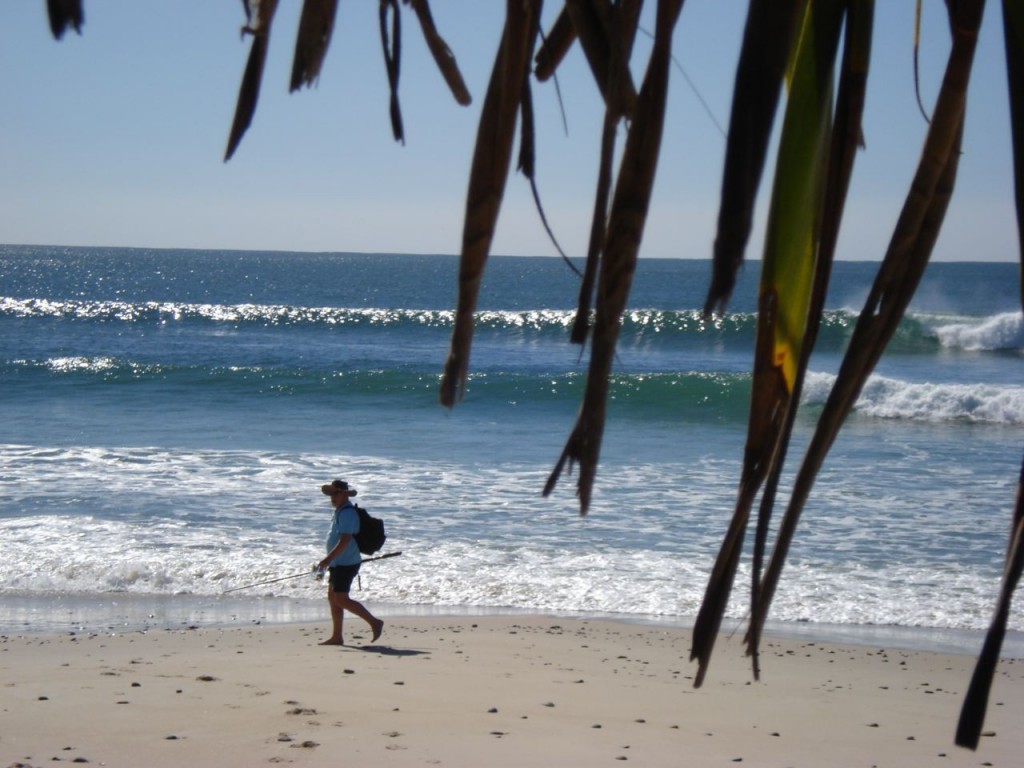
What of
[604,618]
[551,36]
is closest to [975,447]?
[604,618]

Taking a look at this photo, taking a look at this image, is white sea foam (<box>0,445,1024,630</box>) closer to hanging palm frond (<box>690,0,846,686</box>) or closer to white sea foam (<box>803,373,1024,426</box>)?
white sea foam (<box>803,373,1024,426</box>)

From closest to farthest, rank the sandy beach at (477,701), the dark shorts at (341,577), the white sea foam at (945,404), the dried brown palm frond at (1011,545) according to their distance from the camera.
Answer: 1. the dried brown palm frond at (1011,545)
2. the sandy beach at (477,701)
3. the dark shorts at (341,577)
4. the white sea foam at (945,404)

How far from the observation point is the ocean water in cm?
860

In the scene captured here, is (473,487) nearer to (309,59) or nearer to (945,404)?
(945,404)

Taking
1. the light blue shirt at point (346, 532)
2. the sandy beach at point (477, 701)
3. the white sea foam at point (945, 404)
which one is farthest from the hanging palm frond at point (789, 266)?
the white sea foam at point (945, 404)

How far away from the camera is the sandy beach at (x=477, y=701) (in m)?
4.59

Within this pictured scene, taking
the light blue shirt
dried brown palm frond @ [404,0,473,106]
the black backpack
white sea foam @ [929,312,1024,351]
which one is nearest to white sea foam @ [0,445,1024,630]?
the black backpack

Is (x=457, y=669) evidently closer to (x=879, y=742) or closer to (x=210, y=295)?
(x=879, y=742)

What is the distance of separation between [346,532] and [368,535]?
166mm

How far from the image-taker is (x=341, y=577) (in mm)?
7340

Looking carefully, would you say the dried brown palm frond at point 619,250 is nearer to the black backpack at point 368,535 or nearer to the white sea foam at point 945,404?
the black backpack at point 368,535

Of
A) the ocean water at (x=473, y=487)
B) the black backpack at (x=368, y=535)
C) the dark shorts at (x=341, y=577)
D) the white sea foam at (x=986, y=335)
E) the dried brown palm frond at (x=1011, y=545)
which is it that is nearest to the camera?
the dried brown palm frond at (x=1011, y=545)

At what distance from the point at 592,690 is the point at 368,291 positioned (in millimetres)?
64849

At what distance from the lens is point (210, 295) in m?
64.1
